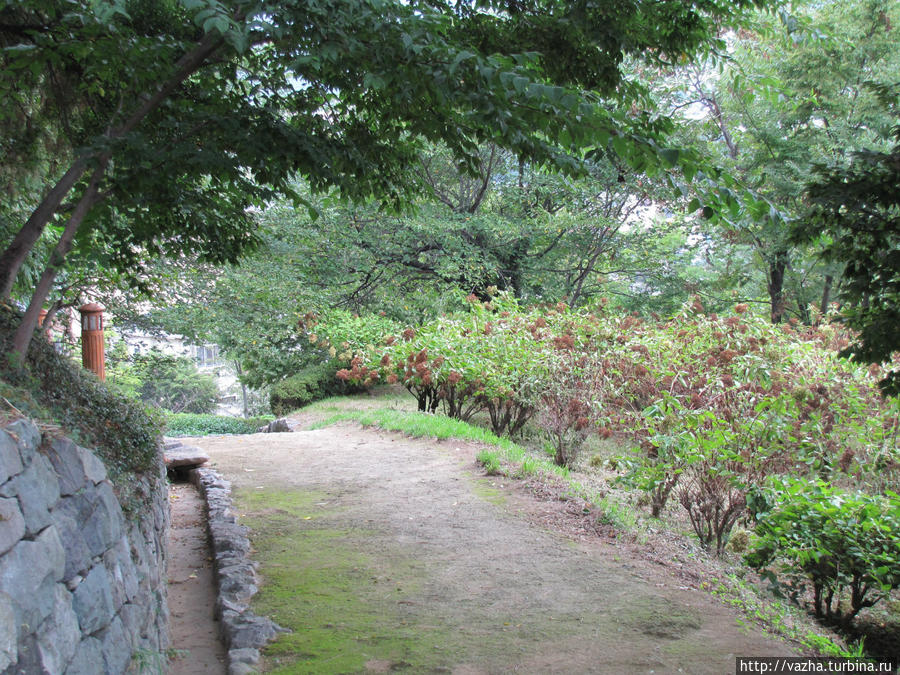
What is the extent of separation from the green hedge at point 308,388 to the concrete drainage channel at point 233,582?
24.4 feet

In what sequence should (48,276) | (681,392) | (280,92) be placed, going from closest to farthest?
(48,276), (280,92), (681,392)

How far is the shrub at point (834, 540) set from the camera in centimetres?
362

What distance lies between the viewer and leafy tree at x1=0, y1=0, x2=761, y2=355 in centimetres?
285

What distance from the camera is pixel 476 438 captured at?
325 inches

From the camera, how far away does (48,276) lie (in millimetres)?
3635

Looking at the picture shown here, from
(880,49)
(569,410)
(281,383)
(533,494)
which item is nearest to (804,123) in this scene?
(880,49)

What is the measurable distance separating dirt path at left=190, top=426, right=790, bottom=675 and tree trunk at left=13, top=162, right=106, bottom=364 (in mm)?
2059

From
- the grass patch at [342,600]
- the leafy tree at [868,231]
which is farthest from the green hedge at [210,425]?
the leafy tree at [868,231]

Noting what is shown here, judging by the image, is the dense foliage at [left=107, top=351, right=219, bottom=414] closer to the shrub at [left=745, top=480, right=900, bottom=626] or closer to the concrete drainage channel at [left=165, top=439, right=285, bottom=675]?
the concrete drainage channel at [left=165, top=439, right=285, bottom=675]

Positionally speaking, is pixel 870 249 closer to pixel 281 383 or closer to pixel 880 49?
pixel 880 49

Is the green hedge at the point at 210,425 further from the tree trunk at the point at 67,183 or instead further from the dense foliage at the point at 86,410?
the tree trunk at the point at 67,183

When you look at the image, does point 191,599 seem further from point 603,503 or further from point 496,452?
point 496,452

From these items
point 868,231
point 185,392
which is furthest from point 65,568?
point 185,392

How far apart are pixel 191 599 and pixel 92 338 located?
3.42 m
